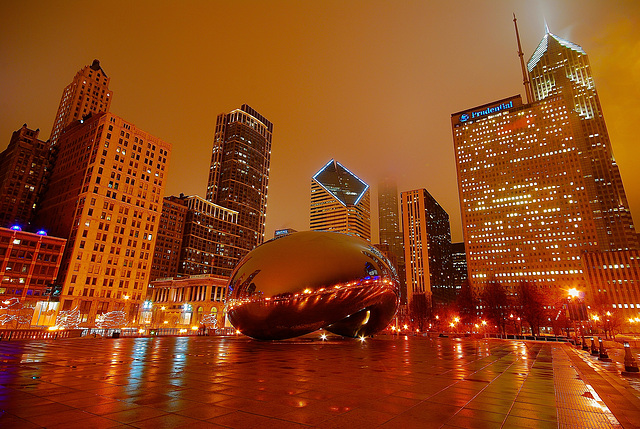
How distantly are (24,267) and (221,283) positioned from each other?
4689 cm

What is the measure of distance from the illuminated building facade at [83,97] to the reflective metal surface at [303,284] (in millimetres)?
152776

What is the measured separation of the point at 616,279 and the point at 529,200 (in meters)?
47.3

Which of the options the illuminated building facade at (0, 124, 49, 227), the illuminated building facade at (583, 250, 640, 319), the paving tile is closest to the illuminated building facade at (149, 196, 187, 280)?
the illuminated building facade at (0, 124, 49, 227)

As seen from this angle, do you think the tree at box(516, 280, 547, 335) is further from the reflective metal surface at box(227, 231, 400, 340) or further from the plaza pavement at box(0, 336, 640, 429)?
the plaza pavement at box(0, 336, 640, 429)

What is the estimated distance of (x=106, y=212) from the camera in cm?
9162

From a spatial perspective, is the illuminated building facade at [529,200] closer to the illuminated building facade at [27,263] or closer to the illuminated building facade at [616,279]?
the illuminated building facade at [616,279]

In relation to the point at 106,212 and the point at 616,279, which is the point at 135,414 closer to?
the point at 106,212

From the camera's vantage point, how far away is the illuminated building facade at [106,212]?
8531 cm

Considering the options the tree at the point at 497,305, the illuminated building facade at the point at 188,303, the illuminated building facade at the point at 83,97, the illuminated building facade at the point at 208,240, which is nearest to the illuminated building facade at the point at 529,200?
the tree at the point at 497,305

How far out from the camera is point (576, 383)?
10281 millimetres

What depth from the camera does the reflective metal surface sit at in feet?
67.4

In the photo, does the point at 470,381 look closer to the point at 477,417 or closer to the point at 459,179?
the point at 477,417

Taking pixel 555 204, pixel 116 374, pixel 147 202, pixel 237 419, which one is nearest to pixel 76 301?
pixel 147 202

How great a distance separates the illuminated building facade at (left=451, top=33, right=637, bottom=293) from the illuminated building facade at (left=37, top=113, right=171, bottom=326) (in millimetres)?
145646
